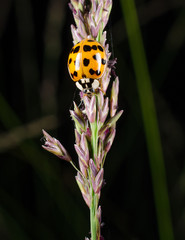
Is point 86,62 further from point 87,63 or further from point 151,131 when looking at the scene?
point 151,131

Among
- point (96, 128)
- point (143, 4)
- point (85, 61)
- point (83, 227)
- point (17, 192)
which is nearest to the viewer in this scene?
point (96, 128)

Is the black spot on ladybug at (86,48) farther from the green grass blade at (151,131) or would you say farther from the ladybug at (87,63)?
the green grass blade at (151,131)

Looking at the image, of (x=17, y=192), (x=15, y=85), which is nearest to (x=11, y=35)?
(x=15, y=85)

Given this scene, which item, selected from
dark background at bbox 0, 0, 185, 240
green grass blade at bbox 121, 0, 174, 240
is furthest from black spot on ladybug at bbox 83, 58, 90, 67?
dark background at bbox 0, 0, 185, 240

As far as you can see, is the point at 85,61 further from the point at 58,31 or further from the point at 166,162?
the point at 166,162

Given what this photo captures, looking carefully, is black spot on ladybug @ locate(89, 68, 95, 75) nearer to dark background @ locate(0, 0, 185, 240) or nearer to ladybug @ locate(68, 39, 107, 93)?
ladybug @ locate(68, 39, 107, 93)
